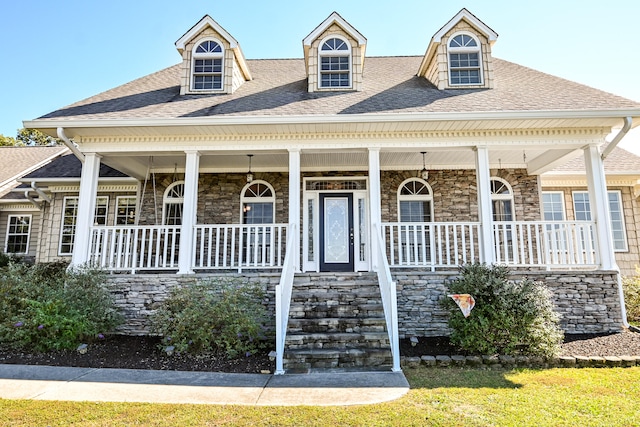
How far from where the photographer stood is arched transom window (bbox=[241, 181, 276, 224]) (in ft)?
31.6

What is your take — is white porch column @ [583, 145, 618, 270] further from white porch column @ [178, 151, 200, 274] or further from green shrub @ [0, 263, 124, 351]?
green shrub @ [0, 263, 124, 351]

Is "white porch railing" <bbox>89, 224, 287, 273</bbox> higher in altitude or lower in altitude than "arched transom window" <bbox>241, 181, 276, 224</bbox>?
lower

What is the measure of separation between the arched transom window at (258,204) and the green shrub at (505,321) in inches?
210

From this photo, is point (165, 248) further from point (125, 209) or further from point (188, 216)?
point (125, 209)

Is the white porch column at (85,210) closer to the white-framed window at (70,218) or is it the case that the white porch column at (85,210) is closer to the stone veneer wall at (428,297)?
the stone veneer wall at (428,297)

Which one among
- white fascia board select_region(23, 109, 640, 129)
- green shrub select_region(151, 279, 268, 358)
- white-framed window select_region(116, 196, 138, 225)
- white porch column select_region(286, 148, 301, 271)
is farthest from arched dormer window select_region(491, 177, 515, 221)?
white-framed window select_region(116, 196, 138, 225)

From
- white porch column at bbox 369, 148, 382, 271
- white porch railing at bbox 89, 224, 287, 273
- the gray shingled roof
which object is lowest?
white porch railing at bbox 89, 224, 287, 273

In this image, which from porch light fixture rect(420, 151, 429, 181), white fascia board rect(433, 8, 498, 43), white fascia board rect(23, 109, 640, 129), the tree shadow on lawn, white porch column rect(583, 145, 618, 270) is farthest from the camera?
porch light fixture rect(420, 151, 429, 181)

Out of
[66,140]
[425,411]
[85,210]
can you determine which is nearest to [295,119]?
[66,140]

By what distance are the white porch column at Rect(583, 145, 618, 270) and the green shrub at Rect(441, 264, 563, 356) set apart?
88.7 inches

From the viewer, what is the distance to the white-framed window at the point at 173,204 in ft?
32.1

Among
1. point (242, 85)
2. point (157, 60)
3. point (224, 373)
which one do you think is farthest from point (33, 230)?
point (224, 373)

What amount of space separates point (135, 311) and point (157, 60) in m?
8.16

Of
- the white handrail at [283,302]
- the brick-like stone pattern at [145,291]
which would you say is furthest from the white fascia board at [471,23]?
the brick-like stone pattern at [145,291]
